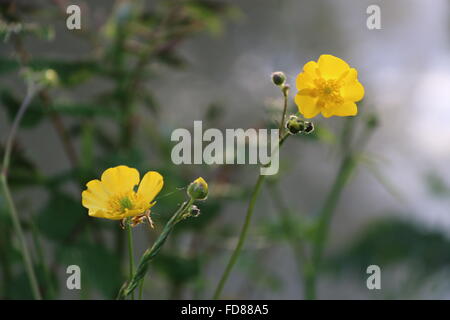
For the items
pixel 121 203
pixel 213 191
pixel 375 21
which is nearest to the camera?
pixel 121 203

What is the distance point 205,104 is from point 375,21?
72 centimetres

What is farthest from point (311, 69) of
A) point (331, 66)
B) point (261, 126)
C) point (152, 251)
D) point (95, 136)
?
point (95, 136)

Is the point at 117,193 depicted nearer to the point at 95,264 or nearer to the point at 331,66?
the point at 331,66

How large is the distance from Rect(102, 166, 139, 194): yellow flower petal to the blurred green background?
278mm

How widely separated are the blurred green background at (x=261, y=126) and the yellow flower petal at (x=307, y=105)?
0.94ft

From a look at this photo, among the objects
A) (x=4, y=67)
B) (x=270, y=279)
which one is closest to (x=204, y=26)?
(x=4, y=67)

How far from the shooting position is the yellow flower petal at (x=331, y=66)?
0.24 meters

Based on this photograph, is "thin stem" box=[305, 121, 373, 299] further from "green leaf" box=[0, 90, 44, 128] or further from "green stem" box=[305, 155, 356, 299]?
"green leaf" box=[0, 90, 44, 128]

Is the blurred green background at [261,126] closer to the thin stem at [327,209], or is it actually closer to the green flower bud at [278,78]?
the thin stem at [327,209]

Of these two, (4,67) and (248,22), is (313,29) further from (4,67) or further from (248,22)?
(4,67)

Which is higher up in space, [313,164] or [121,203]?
[121,203]

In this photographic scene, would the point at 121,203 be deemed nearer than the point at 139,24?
Yes

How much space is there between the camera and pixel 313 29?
4.18 ft

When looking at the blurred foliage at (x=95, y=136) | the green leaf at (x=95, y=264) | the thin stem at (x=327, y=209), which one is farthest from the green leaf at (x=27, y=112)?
the thin stem at (x=327, y=209)
